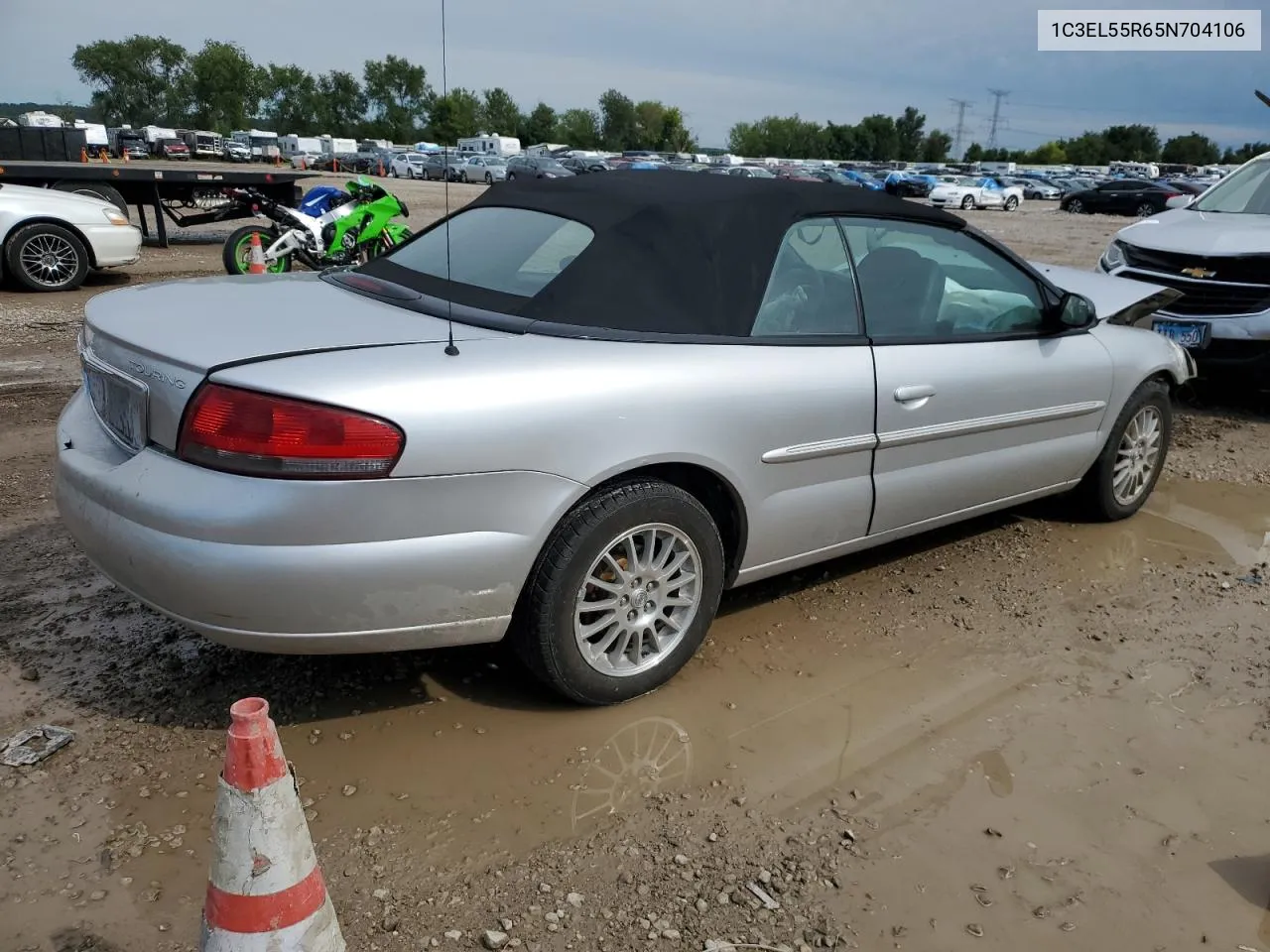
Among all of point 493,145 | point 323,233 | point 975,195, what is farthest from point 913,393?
point 493,145

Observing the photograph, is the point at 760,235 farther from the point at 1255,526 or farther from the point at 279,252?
the point at 279,252

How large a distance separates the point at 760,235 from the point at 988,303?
1275 millimetres

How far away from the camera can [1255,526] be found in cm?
512

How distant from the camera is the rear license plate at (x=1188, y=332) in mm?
7105

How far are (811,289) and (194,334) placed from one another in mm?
1997

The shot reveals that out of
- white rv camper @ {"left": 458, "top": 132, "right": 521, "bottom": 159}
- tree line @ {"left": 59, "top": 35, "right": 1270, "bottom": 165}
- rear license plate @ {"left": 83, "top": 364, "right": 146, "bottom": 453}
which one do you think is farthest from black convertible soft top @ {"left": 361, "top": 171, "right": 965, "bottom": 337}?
tree line @ {"left": 59, "top": 35, "right": 1270, "bottom": 165}

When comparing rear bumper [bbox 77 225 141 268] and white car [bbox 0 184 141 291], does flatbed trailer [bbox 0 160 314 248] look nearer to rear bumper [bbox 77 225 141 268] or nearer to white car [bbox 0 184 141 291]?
rear bumper [bbox 77 225 141 268]

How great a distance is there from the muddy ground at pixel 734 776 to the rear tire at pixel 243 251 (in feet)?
22.8

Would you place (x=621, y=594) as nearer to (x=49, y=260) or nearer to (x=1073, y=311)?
(x=1073, y=311)

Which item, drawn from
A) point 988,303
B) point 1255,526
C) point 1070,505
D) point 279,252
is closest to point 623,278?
point 988,303

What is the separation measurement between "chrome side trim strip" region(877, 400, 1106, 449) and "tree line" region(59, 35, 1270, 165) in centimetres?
10765

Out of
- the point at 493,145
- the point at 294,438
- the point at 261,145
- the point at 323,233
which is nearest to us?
the point at 294,438

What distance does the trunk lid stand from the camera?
2648mm

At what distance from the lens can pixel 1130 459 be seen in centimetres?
491
